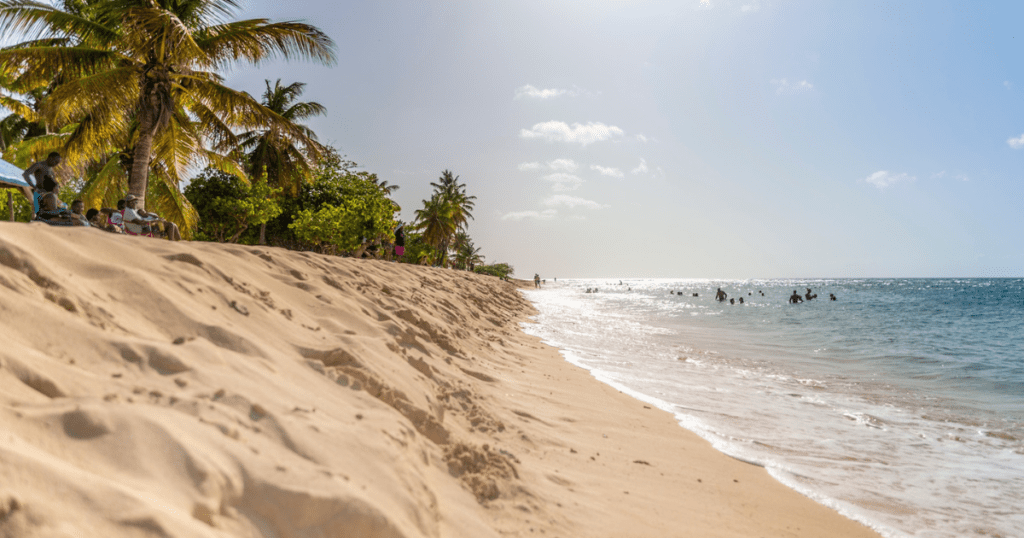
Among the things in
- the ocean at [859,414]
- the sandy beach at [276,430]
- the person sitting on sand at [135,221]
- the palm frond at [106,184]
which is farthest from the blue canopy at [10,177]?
the ocean at [859,414]

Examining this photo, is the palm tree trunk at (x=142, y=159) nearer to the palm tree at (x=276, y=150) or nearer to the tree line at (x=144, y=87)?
the tree line at (x=144, y=87)

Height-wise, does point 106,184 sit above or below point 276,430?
above

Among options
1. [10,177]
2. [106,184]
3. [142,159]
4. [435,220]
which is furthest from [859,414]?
[435,220]

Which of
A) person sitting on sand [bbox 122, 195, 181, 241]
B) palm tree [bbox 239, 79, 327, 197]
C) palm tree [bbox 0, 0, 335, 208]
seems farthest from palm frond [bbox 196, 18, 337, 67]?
palm tree [bbox 239, 79, 327, 197]

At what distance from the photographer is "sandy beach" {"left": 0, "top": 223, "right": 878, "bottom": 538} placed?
142 centimetres

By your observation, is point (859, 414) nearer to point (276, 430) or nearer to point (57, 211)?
point (276, 430)

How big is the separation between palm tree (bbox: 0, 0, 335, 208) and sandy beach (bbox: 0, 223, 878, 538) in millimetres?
8070

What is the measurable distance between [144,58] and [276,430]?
41.6 feet

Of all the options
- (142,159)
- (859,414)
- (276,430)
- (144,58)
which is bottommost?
(859,414)

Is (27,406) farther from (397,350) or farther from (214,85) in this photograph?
(214,85)

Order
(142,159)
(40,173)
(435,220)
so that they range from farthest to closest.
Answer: (435,220)
(142,159)
(40,173)

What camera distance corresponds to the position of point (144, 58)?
35.0 ft

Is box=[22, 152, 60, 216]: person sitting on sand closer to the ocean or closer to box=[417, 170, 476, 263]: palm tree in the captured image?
the ocean

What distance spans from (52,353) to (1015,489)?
21.2 feet
